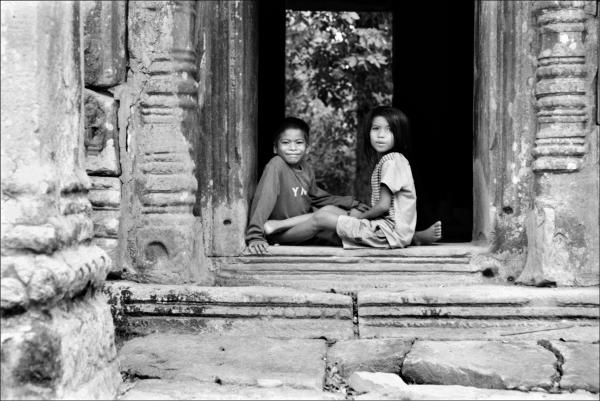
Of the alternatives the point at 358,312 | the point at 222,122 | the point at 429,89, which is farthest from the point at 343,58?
the point at 358,312

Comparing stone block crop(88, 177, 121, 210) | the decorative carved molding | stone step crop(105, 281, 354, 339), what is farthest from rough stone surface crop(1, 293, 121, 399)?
the decorative carved molding

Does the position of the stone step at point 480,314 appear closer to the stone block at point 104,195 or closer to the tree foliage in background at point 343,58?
the stone block at point 104,195

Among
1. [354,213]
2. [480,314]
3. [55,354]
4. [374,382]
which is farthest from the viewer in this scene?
[354,213]

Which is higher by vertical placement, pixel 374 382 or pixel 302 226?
pixel 302 226

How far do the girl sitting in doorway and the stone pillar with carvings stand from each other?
0.93 meters

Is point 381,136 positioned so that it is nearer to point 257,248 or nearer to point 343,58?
point 257,248

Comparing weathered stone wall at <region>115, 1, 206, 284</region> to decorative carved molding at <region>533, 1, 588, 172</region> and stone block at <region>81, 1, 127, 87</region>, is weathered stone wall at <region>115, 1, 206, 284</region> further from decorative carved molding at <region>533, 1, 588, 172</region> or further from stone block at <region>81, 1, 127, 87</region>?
decorative carved molding at <region>533, 1, 588, 172</region>

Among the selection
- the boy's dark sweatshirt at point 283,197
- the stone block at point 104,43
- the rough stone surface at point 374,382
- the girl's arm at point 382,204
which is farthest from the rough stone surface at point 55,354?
the girl's arm at point 382,204

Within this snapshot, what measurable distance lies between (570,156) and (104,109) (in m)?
2.48

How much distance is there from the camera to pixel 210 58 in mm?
4965

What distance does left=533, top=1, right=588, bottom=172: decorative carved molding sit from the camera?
4.64 metres

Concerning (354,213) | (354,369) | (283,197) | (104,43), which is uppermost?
(104,43)

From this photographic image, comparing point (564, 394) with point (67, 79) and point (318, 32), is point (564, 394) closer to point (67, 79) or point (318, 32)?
point (67, 79)

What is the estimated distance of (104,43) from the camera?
4.73 metres
